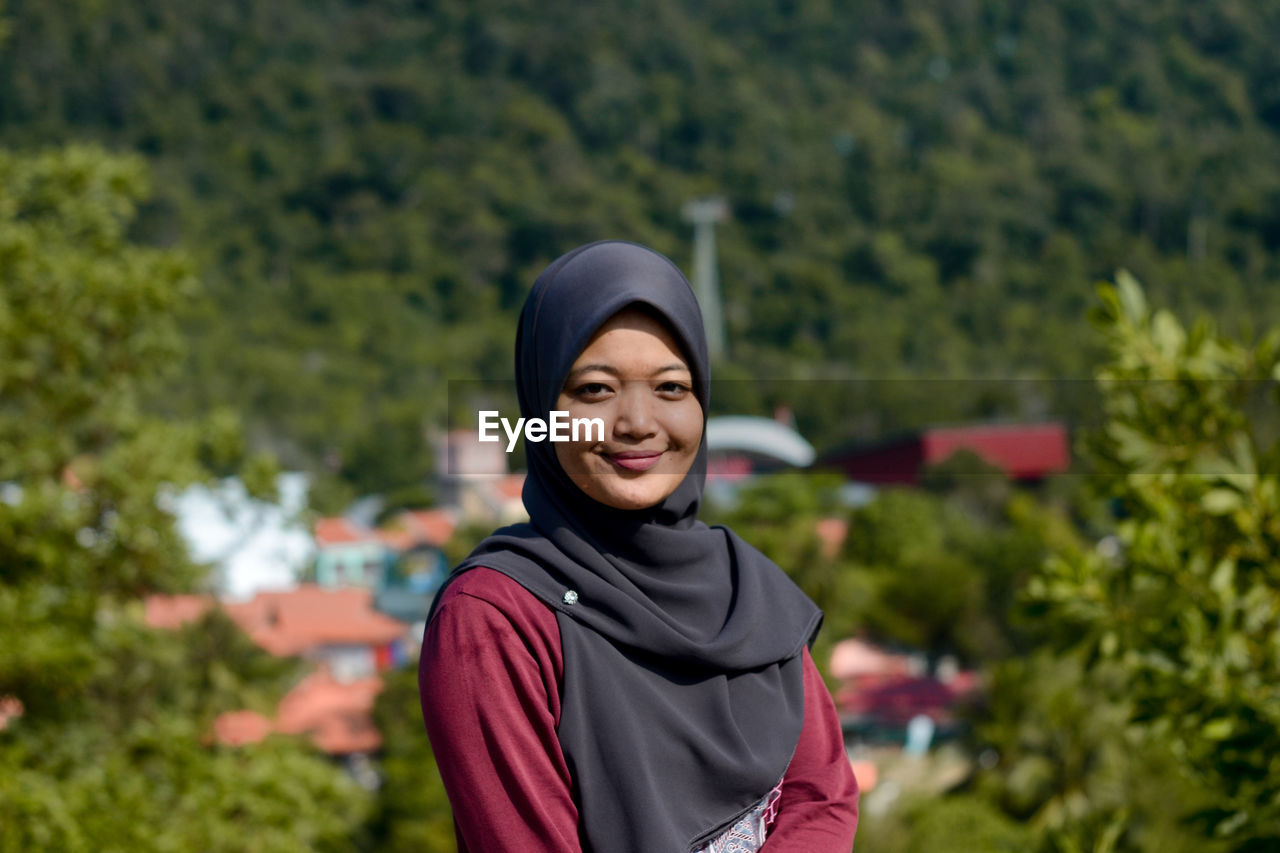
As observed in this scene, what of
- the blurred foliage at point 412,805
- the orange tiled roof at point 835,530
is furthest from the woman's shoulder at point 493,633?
the orange tiled roof at point 835,530

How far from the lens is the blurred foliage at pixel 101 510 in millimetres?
4156

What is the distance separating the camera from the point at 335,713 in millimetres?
22297

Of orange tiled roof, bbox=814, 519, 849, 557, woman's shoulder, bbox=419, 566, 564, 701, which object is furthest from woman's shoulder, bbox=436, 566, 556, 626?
orange tiled roof, bbox=814, 519, 849, 557

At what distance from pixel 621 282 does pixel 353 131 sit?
69.1 meters

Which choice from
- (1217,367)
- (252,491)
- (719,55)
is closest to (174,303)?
(252,491)

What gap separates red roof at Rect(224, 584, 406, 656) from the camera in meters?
27.1

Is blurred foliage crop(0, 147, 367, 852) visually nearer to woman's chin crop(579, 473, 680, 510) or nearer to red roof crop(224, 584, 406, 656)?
woman's chin crop(579, 473, 680, 510)

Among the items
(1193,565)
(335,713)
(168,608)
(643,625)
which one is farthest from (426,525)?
(643,625)

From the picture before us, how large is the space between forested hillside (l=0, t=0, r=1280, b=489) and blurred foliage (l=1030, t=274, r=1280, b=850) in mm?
39350

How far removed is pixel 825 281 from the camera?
5231 cm

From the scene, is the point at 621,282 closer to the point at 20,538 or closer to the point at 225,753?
the point at 20,538

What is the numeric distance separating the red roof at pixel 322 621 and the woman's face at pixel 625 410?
25908 millimetres

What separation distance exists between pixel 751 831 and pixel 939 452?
1.51 metres

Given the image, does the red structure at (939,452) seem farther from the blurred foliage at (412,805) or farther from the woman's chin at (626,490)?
the blurred foliage at (412,805)
